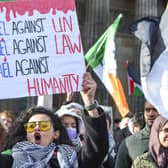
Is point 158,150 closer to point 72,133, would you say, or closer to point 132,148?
point 132,148

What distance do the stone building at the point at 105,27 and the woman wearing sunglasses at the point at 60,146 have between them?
42.8 ft

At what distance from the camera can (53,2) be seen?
470 centimetres

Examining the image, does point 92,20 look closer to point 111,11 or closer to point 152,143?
point 111,11

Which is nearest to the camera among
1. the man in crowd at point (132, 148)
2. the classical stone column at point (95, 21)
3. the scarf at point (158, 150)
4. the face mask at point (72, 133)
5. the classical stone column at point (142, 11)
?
the scarf at point (158, 150)

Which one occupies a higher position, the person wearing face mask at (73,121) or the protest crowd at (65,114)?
the protest crowd at (65,114)

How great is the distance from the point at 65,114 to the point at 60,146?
1.17 m

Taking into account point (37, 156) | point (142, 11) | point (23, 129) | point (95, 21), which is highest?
point (23, 129)

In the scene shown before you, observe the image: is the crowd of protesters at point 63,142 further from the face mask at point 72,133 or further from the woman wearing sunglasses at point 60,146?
the face mask at point 72,133

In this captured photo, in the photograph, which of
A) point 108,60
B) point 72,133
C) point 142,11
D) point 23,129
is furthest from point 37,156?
point 142,11

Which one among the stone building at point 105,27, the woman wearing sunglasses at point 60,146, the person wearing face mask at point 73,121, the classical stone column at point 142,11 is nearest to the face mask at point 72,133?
the person wearing face mask at point 73,121

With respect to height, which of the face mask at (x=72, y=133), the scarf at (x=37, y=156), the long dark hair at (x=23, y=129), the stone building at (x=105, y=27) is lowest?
the stone building at (x=105, y=27)

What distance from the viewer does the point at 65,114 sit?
4.96 metres

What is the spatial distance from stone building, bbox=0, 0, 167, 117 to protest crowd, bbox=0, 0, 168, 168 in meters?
12.2

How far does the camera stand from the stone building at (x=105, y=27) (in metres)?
19.1
